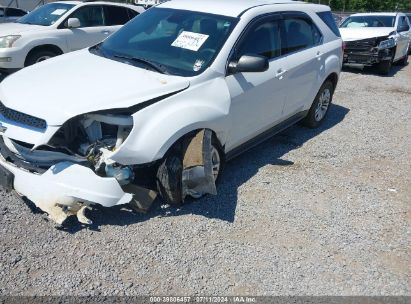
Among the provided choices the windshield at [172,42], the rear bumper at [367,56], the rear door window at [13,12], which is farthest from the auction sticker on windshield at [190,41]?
the rear door window at [13,12]

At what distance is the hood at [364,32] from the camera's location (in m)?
11.2

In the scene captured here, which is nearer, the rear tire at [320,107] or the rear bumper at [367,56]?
the rear tire at [320,107]

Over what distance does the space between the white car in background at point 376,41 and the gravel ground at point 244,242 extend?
7212mm

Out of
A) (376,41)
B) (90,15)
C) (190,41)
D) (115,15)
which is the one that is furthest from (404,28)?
(190,41)

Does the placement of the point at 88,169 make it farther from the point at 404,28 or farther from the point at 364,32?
the point at 404,28

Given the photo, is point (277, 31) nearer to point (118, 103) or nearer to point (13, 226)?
point (118, 103)

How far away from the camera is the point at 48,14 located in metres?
8.65

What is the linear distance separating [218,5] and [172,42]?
79cm

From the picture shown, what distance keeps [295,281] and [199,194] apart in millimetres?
1217

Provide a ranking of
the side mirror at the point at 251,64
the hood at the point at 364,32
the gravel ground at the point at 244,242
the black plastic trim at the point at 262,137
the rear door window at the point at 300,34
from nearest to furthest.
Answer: the gravel ground at the point at 244,242, the side mirror at the point at 251,64, the black plastic trim at the point at 262,137, the rear door window at the point at 300,34, the hood at the point at 364,32

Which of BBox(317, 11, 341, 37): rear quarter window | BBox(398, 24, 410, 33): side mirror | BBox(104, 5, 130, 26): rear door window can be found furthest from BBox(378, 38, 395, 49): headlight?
BBox(104, 5, 130, 26): rear door window

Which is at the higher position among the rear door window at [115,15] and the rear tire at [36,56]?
the rear door window at [115,15]

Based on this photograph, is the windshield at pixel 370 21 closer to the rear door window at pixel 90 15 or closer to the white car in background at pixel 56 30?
the white car in background at pixel 56 30

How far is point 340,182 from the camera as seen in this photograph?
4539 mm
